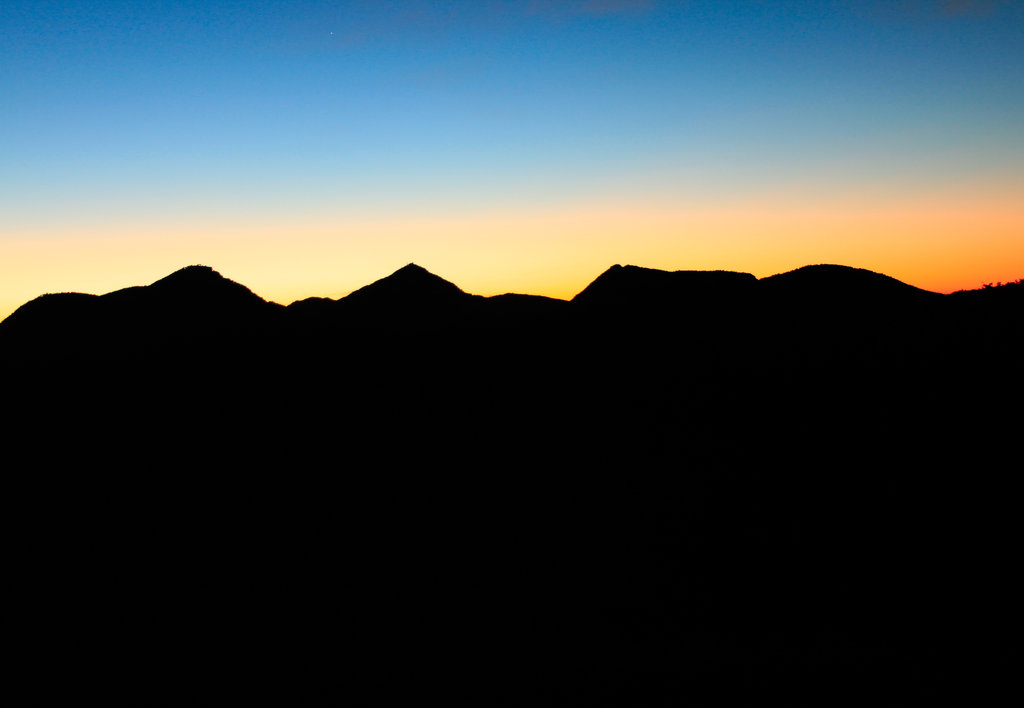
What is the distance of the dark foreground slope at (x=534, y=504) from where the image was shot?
517 inches

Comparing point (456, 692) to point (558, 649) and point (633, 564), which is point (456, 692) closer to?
point (558, 649)

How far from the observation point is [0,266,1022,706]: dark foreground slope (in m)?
13.1

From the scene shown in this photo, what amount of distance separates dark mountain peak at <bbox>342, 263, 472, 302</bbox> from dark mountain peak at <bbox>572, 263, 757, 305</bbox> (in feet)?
35.7

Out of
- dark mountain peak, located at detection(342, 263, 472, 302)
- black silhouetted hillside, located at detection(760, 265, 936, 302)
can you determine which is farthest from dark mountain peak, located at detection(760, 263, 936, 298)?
dark mountain peak, located at detection(342, 263, 472, 302)

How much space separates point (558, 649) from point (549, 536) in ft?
17.4

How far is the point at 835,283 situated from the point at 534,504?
25500 millimetres

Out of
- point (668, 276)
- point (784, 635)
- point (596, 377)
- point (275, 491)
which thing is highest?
point (668, 276)

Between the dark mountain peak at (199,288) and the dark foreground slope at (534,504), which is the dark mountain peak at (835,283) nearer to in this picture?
the dark foreground slope at (534,504)

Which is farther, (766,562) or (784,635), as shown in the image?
(766,562)

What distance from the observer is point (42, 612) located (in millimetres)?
16953

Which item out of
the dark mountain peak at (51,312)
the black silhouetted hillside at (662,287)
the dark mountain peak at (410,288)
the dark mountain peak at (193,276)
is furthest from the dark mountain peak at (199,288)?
the black silhouetted hillside at (662,287)

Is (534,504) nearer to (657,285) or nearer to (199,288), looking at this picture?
(657,285)

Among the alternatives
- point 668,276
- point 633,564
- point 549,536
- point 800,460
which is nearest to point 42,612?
point 549,536

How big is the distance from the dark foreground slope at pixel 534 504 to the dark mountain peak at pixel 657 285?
0.67 meters
